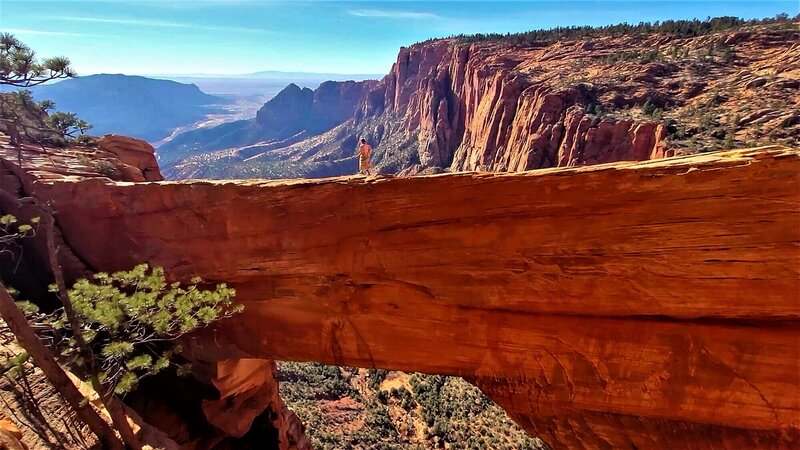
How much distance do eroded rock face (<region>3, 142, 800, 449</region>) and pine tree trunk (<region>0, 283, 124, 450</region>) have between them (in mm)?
3812

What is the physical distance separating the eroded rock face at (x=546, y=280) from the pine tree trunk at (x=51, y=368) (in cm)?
381

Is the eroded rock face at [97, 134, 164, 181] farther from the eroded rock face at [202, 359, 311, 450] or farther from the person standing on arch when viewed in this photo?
the person standing on arch

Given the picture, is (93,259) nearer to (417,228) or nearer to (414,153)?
(417,228)

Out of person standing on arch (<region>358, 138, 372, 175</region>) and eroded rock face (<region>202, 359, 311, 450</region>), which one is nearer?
eroded rock face (<region>202, 359, 311, 450</region>)

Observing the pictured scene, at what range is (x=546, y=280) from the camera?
8.88 meters

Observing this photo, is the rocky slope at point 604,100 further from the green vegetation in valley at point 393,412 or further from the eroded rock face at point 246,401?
the eroded rock face at point 246,401

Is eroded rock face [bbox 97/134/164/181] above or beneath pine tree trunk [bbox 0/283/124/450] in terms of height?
above

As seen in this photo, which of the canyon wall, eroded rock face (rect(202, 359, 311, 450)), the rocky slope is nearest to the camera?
eroded rock face (rect(202, 359, 311, 450))

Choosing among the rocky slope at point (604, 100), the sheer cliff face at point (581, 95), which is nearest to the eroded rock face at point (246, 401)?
the rocky slope at point (604, 100)

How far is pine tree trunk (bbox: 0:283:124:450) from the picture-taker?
727 centimetres

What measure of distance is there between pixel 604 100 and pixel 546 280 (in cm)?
4749

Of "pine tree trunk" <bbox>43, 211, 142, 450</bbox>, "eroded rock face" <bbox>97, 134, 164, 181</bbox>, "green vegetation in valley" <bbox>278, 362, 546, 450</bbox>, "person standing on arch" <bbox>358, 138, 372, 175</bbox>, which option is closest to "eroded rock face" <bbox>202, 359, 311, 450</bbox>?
"pine tree trunk" <bbox>43, 211, 142, 450</bbox>

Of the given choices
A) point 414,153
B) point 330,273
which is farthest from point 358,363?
point 414,153

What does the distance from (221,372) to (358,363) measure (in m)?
4.66
